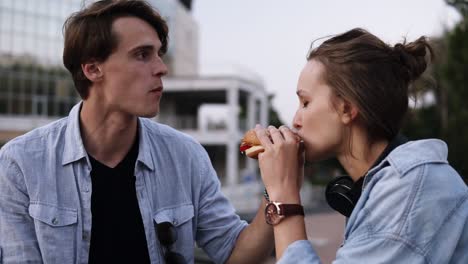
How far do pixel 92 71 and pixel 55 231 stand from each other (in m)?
0.80

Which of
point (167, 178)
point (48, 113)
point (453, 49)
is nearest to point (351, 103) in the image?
point (167, 178)

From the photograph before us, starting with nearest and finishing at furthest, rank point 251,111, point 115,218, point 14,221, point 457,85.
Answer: point 14,221
point 115,218
point 457,85
point 251,111

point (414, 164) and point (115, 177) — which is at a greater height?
point (414, 164)

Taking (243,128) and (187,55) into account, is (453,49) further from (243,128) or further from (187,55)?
(187,55)

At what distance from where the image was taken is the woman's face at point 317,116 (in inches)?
77.7

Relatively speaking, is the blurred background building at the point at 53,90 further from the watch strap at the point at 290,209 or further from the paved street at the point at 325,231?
the watch strap at the point at 290,209

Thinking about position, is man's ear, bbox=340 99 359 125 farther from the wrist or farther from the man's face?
the man's face

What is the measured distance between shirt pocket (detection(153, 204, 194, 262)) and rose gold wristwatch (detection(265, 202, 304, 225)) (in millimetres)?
916

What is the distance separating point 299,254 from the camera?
1779 mm

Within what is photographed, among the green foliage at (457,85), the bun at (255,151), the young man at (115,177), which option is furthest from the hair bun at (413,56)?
the green foliage at (457,85)

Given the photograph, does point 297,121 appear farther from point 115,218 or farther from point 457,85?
point 457,85

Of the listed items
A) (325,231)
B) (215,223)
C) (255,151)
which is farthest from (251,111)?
(255,151)

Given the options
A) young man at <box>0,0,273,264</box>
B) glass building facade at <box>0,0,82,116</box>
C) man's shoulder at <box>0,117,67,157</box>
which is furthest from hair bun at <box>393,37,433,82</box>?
glass building facade at <box>0,0,82,116</box>

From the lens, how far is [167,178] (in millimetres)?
2857
